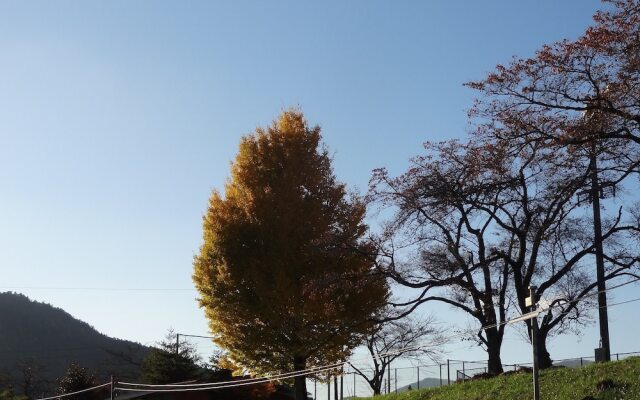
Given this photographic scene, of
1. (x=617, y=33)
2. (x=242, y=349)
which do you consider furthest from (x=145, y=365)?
(x=617, y=33)

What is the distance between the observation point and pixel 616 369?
794 inches

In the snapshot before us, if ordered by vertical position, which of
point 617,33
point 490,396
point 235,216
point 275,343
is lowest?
point 490,396

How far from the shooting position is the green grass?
1855 cm

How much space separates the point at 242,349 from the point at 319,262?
439 cm

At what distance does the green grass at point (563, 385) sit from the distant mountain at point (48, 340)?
255 ft

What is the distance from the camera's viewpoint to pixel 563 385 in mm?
20234

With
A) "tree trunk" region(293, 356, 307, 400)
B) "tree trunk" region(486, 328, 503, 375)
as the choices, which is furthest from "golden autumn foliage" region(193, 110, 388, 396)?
"tree trunk" region(486, 328, 503, 375)

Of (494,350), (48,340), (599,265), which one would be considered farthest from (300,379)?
(48,340)

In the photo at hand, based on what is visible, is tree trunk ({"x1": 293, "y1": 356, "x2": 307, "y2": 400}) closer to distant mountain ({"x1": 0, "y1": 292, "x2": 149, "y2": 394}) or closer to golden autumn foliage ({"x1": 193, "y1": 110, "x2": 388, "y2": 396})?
golden autumn foliage ({"x1": 193, "y1": 110, "x2": 388, "y2": 396})

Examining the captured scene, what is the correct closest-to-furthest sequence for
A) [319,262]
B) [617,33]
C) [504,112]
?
1. [617,33]
2. [504,112]
3. [319,262]

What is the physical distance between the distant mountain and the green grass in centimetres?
7773

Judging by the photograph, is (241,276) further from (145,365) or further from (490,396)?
(145,365)

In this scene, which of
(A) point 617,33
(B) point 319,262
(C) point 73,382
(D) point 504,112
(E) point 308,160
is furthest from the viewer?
(C) point 73,382

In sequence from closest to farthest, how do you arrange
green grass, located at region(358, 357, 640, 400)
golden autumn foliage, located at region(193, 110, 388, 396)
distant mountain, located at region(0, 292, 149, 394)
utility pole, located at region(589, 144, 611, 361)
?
green grass, located at region(358, 357, 640, 400) < utility pole, located at region(589, 144, 611, 361) < golden autumn foliage, located at region(193, 110, 388, 396) < distant mountain, located at region(0, 292, 149, 394)
